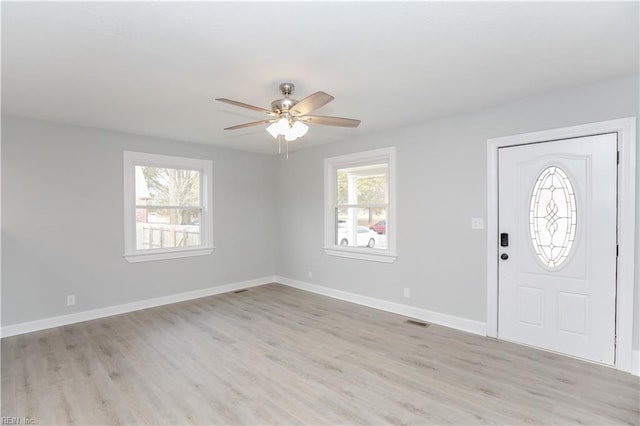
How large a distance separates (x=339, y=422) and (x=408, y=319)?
7.37 feet

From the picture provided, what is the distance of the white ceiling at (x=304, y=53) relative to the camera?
1849 mm

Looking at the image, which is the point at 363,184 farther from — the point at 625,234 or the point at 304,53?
the point at 625,234

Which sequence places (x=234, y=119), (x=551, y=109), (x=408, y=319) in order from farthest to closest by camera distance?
(x=408, y=319), (x=234, y=119), (x=551, y=109)

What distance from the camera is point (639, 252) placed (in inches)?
107

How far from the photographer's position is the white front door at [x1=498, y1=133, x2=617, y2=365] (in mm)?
2891

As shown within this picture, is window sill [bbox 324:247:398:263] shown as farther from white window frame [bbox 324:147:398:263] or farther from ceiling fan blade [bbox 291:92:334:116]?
ceiling fan blade [bbox 291:92:334:116]

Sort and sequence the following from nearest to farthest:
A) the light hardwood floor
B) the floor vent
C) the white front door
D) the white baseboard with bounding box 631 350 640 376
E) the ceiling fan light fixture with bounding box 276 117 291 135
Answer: the light hardwood floor < the ceiling fan light fixture with bounding box 276 117 291 135 < the white baseboard with bounding box 631 350 640 376 < the white front door < the floor vent

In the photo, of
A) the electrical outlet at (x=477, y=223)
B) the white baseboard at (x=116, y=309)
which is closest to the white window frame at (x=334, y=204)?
the electrical outlet at (x=477, y=223)

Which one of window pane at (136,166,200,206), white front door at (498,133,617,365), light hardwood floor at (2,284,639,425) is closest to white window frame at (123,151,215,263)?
window pane at (136,166,200,206)

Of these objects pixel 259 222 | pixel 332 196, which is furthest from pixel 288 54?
pixel 259 222

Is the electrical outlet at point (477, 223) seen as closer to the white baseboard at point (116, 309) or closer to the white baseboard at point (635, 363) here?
the white baseboard at point (635, 363)

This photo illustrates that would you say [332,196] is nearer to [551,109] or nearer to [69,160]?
[551,109]

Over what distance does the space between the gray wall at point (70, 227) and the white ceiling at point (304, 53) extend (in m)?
0.58

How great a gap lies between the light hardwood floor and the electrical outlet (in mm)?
1228
